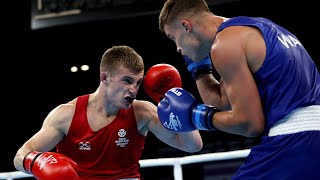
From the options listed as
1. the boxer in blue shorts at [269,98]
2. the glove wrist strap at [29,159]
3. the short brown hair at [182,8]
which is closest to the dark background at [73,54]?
Result: the glove wrist strap at [29,159]

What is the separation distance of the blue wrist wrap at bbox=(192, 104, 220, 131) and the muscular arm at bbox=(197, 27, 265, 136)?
0.10 meters

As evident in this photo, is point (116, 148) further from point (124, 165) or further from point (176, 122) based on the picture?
point (176, 122)

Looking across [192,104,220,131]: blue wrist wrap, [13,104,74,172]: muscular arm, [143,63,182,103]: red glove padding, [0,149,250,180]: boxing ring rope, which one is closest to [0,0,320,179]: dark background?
[0,149,250,180]: boxing ring rope

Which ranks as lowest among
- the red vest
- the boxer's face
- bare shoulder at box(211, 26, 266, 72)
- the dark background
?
the dark background

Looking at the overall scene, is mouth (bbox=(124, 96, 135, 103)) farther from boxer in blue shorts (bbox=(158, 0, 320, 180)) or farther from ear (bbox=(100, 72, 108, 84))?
boxer in blue shorts (bbox=(158, 0, 320, 180))

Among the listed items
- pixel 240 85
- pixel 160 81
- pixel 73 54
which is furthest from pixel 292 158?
pixel 73 54

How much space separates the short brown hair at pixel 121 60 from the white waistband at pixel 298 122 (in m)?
1.15

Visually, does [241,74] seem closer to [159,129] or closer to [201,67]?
[201,67]

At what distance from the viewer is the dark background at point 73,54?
6.64 metres

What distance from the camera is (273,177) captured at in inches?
71.1

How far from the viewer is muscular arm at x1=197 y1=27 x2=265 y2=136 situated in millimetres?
1789

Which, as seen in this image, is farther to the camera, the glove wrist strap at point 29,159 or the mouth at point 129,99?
the mouth at point 129,99

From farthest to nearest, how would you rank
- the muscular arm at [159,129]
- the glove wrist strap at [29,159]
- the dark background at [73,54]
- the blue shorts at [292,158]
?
the dark background at [73,54] → the muscular arm at [159,129] → the glove wrist strap at [29,159] → the blue shorts at [292,158]

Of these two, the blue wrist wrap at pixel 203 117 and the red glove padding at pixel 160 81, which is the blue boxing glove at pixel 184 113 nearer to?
the blue wrist wrap at pixel 203 117
